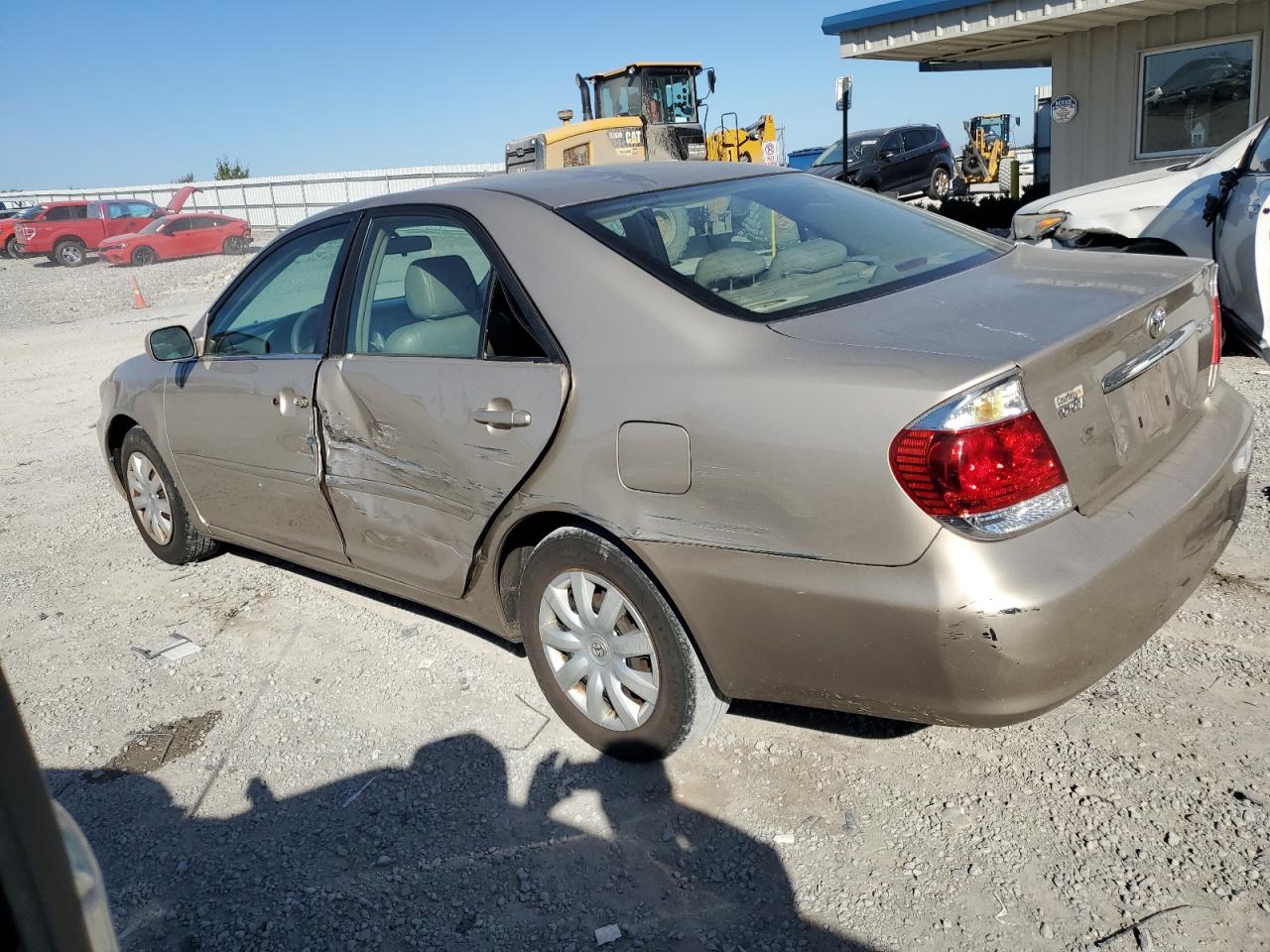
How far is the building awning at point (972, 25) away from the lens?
11.4 m

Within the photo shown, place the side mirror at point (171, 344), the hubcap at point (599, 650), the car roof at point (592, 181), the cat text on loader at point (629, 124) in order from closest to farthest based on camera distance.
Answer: the hubcap at point (599, 650), the car roof at point (592, 181), the side mirror at point (171, 344), the cat text on loader at point (629, 124)

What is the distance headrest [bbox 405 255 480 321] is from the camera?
134 inches

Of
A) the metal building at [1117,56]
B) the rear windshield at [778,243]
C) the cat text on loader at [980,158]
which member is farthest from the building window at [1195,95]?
the cat text on loader at [980,158]

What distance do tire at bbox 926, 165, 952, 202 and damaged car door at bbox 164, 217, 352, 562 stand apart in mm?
23349

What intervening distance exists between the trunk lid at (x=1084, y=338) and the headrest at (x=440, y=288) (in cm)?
117

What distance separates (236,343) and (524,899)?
2699 mm

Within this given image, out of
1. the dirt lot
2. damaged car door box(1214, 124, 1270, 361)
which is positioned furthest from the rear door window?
the dirt lot

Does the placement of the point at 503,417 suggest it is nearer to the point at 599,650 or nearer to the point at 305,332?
the point at 599,650

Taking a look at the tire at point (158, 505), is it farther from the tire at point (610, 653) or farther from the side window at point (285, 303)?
the tire at point (610, 653)

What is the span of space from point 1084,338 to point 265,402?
2.88 meters

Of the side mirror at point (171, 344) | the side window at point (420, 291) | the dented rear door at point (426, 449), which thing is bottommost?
the dented rear door at point (426, 449)

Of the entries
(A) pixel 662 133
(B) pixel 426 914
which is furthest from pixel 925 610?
(A) pixel 662 133

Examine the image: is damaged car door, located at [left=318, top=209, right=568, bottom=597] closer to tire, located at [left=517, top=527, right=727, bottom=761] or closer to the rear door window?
tire, located at [left=517, top=527, right=727, bottom=761]

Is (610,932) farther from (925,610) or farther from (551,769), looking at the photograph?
(925,610)
